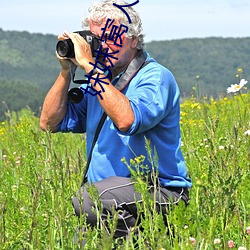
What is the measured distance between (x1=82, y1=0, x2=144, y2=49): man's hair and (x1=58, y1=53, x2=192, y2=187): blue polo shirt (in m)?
0.16

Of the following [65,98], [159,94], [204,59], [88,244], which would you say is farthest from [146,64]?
[204,59]

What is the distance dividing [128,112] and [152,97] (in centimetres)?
20

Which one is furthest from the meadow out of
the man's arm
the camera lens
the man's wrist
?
the camera lens

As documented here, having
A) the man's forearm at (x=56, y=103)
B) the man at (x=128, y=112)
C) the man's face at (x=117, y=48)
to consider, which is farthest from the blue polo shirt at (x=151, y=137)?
the man's forearm at (x=56, y=103)

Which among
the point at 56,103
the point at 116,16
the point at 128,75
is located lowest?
the point at 56,103

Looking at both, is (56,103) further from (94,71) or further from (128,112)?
(128,112)

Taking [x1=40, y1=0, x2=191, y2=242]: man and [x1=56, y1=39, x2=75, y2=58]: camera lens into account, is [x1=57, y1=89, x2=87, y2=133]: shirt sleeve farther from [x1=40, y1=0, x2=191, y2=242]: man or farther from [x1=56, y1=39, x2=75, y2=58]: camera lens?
[x1=56, y1=39, x2=75, y2=58]: camera lens

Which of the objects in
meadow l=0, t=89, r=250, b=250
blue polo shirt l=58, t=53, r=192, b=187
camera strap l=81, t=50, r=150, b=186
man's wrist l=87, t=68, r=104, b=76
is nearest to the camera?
meadow l=0, t=89, r=250, b=250

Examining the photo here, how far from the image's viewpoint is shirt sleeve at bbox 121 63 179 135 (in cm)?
328

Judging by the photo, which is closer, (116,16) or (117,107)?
(117,107)

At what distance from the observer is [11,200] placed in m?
3.76

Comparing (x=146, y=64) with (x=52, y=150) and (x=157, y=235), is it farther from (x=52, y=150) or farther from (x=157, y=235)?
(x=157, y=235)

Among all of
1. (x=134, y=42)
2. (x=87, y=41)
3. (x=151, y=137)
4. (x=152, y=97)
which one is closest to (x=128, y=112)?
(x=152, y=97)

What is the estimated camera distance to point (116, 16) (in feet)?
11.8
